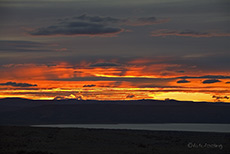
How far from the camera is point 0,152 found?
39.3 metres

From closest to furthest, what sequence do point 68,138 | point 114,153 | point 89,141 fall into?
point 114,153, point 89,141, point 68,138

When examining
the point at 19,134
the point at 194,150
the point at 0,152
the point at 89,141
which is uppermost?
the point at 19,134

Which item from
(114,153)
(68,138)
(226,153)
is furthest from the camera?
(68,138)

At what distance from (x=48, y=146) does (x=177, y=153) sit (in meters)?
14.0

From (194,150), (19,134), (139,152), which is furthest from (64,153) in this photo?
(19,134)

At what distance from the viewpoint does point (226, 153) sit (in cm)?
4512

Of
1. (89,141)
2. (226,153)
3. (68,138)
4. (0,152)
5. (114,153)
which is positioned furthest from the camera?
(68,138)

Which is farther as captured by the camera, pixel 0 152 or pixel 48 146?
pixel 48 146

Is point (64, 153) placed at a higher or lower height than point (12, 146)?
lower

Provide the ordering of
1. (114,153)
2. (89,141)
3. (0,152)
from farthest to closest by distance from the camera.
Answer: (89,141) < (114,153) < (0,152)

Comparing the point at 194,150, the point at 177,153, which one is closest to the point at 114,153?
the point at 177,153

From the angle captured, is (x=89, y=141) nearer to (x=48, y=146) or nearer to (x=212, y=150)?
(x=48, y=146)

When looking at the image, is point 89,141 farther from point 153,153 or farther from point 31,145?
point 153,153

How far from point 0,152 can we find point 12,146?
21.4 ft
